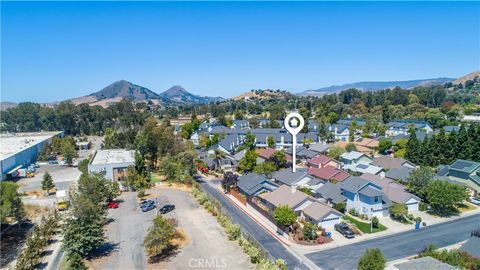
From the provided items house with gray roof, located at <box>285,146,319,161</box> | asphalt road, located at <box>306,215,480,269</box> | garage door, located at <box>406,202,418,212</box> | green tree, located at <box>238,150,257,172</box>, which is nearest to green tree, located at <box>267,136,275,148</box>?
house with gray roof, located at <box>285,146,319,161</box>

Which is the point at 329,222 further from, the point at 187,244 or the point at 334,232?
the point at 187,244

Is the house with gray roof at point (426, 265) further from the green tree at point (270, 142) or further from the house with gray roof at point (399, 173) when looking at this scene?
the green tree at point (270, 142)

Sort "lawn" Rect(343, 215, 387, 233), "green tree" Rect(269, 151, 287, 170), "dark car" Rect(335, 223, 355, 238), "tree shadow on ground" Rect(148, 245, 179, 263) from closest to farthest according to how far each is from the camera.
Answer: "tree shadow on ground" Rect(148, 245, 179, 263) < "dark car" Rect(335, 223, 355, 238) < "lawn" Rect(343, 215, 387, 233) < "green tree" Rect(269, 151, 287, 170)

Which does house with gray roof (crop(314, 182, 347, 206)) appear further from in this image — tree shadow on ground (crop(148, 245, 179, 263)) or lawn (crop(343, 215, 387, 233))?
tree shadow on ground (crop(148, 245, 179, 263))

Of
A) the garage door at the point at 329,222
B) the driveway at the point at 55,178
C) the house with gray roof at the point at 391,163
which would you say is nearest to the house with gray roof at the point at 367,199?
the garage door at the point at 329,222

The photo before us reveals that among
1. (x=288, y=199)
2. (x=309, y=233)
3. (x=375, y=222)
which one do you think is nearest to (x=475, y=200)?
(x=375, y=222)

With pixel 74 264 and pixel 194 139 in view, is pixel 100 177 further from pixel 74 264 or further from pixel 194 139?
pixel 194 139
